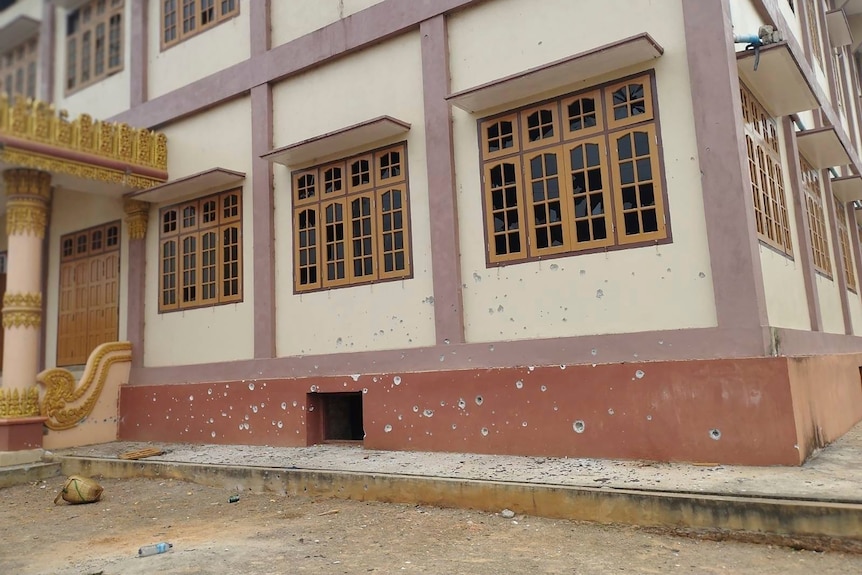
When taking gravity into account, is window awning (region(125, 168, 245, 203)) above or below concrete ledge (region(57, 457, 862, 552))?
above

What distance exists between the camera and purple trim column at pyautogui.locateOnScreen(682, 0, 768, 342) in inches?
215

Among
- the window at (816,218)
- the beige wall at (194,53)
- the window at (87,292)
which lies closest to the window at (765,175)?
the window at (816,218)

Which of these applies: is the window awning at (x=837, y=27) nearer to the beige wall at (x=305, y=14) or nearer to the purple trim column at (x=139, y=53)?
the beige wall at (x=305, y=14)

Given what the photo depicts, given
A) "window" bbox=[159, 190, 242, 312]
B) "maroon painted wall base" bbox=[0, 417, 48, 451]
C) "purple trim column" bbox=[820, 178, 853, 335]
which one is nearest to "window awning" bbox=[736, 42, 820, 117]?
"purple trim column" bbox=[820, 178, 853, 335]

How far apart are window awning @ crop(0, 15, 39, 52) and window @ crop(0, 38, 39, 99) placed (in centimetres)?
4

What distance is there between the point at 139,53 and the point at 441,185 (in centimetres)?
641

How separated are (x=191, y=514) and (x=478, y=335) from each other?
3124 millimetres

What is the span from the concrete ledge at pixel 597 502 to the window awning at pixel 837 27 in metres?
11.3

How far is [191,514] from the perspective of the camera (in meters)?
5.80

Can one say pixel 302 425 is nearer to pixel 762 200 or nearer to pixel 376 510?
pixel 376 510

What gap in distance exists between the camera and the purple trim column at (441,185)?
272 inches

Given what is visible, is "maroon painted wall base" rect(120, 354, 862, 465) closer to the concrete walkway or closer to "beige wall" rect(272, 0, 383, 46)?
the concrete walkway

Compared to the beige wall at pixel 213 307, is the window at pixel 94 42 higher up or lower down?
higher up

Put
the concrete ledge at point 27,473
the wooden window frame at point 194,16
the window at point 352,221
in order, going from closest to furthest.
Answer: the window at point 352,221 → the concrete ledge at point 27,473 → the wooden window frame at point 194,16
